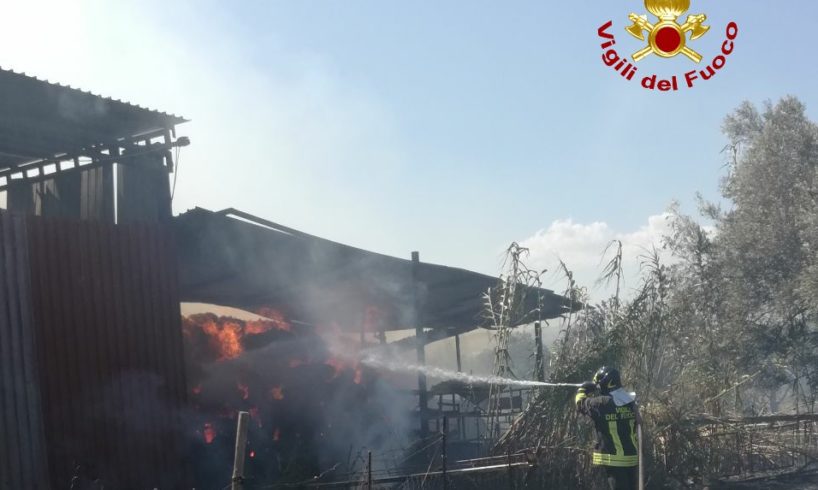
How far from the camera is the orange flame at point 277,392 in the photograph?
13016mm

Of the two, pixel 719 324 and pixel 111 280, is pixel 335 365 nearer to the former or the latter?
pixel 111 280

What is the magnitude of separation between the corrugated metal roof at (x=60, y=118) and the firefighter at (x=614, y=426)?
7144 mm

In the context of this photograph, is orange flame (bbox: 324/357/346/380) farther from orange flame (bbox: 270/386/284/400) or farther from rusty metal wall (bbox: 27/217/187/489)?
rusty metal wall (bbox: 27/217/187/489)

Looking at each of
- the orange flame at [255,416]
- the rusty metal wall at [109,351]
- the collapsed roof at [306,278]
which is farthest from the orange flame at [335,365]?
the rusty metal wall at [109,351]

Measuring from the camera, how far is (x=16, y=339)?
8.42m

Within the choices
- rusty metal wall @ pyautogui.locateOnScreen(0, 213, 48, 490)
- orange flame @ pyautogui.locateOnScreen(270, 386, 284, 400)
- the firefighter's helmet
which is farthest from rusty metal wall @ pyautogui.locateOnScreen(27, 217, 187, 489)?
the firefighter's helmet

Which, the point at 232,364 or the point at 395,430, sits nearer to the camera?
the point at 232,364

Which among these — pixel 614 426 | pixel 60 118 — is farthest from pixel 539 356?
pixel 60 118

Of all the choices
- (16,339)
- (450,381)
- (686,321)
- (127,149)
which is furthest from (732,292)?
(16,339)

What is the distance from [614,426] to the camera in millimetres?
8492

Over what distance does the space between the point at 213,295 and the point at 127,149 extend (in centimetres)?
323

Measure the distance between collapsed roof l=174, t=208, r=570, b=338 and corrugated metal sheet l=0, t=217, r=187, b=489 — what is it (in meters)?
1.10

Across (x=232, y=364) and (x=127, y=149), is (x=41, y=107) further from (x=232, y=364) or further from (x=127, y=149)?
(x=232, y=364)

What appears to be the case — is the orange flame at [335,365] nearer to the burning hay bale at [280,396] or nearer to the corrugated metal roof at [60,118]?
the burning hay bale at [280,396]
